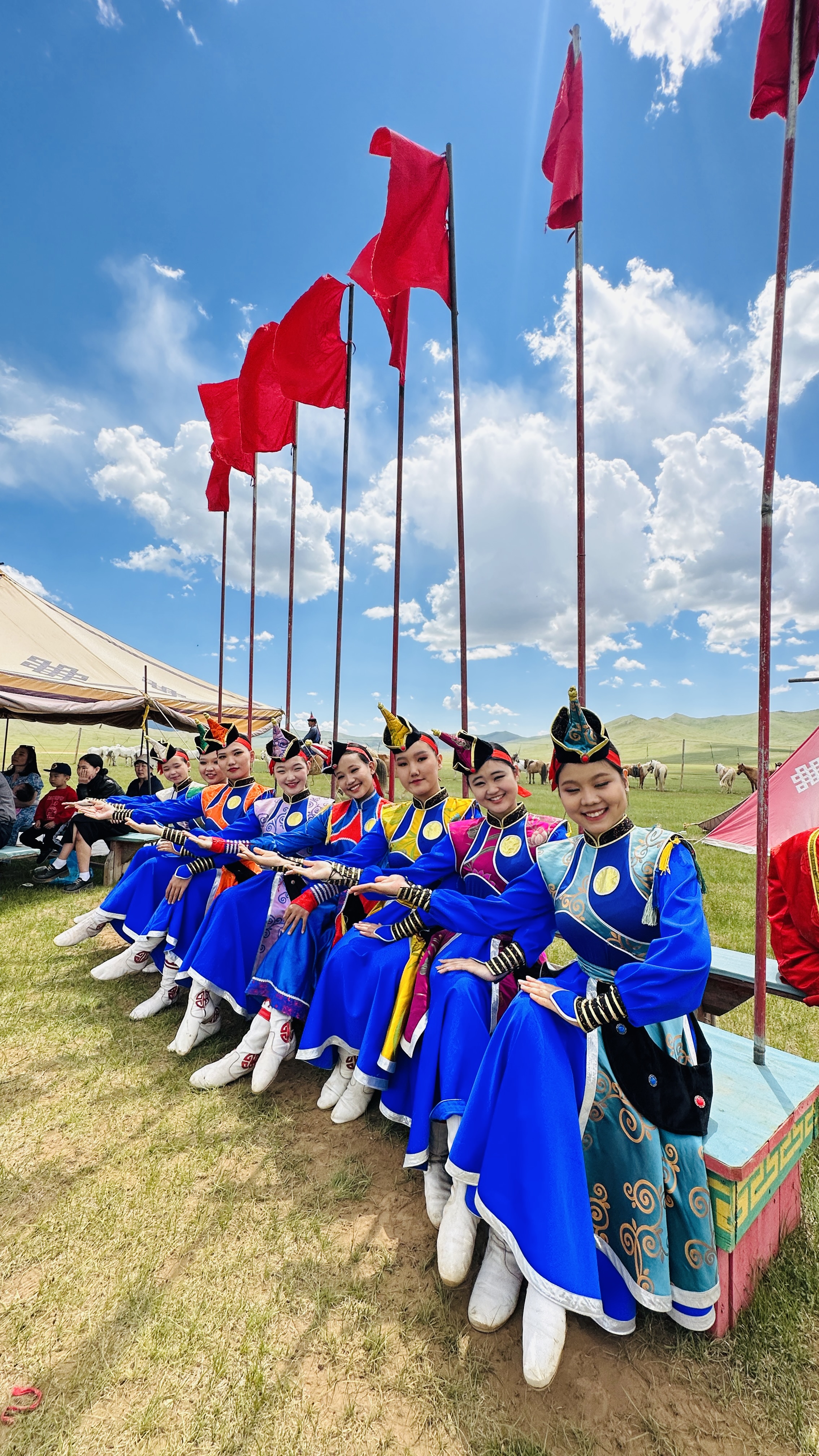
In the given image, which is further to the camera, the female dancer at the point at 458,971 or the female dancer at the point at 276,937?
the female dancer at the point at 276,937

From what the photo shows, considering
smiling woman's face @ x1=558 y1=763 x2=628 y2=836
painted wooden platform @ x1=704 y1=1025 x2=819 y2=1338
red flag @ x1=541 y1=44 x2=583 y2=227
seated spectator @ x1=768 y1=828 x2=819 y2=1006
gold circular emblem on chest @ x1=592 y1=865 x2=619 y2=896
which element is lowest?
painted wooden platform @ x1=704 y1=1025 x2=819 y2=1338

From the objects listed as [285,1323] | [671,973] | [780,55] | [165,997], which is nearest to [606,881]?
[671,973]

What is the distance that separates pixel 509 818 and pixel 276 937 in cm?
198

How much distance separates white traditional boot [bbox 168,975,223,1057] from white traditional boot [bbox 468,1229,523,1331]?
249 cm

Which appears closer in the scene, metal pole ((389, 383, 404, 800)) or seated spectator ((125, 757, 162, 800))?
metal pole ((389, 383, 404, 800))

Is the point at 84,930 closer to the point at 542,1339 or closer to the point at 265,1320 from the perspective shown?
the point at 265,1320

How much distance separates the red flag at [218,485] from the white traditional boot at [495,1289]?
9.26 metres

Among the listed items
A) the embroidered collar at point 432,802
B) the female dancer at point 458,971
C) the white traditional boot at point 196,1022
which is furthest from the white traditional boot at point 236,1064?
the embroidered collar at point 432,802

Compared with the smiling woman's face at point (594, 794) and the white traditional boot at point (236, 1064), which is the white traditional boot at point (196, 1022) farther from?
the smiling woman's face at point (594, 794)

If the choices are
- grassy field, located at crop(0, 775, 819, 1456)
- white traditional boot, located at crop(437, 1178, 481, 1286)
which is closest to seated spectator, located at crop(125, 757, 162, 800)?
grassy field, located at crop(0, 775, 819, 1456)

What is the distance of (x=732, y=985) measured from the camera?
3.17m

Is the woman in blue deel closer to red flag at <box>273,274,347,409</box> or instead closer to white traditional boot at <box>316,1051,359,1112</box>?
white traditional boot at <box>316,1051,359,1112</box>

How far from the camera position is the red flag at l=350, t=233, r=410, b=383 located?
5262 mm

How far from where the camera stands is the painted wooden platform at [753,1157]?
187cm
